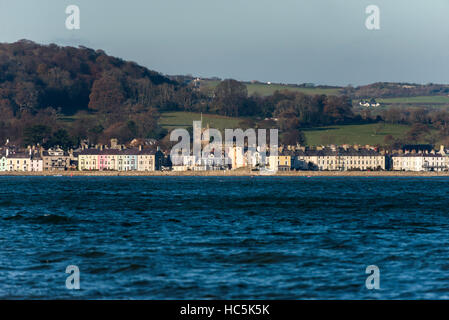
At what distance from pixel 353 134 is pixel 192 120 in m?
34.0

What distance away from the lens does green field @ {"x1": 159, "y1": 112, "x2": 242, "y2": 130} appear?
161m

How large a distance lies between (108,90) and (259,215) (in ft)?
518

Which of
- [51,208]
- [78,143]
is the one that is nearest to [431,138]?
[78,143]

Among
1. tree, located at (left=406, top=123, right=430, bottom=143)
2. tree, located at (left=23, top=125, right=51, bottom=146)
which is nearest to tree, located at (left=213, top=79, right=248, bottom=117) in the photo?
tree, located at (left=406, top=123, right=430, bottom=143)

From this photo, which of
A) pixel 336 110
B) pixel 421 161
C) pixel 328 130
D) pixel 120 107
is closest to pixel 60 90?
pixel 120 107

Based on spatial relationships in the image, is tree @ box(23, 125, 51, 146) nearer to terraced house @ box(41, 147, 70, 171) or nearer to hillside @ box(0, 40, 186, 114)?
terraced house @ box(41, 147, 70, 171)

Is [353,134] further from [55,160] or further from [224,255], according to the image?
[224,255]

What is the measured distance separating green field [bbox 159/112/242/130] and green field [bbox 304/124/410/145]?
1676cm

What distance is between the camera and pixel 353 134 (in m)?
154

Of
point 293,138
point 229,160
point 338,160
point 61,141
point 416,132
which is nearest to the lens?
point 229,160

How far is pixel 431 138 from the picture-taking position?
15550cm

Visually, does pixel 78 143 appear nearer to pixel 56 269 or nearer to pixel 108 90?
pixel 108 90

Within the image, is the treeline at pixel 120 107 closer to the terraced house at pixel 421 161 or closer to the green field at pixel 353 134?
the green field at pixel 353 134
